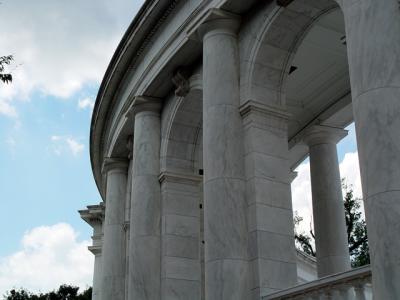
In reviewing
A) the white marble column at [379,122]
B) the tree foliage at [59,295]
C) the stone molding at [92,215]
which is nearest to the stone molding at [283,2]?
the white marble column at [379,122]

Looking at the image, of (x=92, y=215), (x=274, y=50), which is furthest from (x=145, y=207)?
(x=92, y=215)

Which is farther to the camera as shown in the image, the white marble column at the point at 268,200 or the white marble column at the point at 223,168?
the white marble column at the point at 268,200

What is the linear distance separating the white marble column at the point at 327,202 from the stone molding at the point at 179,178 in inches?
539

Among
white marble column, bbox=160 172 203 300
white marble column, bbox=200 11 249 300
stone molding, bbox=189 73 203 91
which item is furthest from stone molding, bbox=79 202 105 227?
white marble column, bbox=200 11 249 300

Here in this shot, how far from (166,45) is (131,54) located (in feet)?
25.8

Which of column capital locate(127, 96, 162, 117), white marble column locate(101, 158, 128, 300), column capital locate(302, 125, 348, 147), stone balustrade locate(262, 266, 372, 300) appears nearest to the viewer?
stone balustrade locate(262, 266, 372, 300)

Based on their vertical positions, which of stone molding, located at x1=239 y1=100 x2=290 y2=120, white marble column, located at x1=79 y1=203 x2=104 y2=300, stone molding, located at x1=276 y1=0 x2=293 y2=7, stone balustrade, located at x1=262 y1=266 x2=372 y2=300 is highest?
white marble column, located at x1=79 y1=203 x2=104 y2=300

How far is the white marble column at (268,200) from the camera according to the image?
130 feet

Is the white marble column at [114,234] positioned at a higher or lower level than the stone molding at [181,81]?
lower

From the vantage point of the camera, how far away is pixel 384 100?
95.2ft

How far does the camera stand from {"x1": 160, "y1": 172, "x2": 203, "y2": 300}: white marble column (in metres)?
53.4

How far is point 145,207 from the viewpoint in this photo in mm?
56312

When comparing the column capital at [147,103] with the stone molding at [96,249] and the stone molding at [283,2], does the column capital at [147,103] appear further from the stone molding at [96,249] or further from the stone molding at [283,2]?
the stone molding at [96,249]

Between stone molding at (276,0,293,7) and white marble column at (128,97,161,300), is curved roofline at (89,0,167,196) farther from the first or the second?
stone molding at (276,0,293,7)
